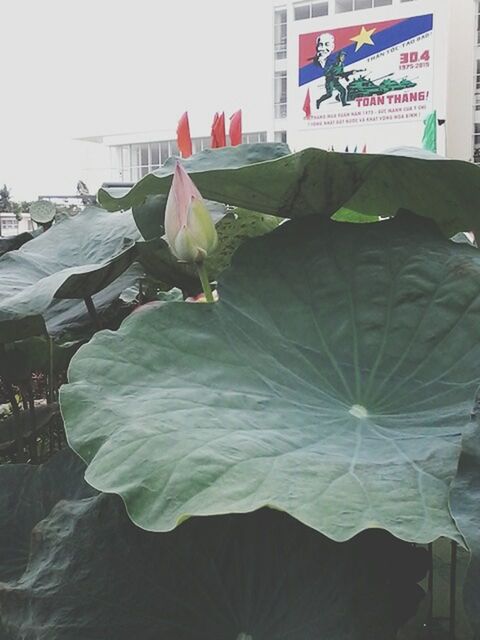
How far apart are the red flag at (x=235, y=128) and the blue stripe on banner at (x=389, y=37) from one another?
1818cm

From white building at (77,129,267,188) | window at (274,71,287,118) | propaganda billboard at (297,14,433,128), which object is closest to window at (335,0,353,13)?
propaganda billboard at (297,14,433,128)

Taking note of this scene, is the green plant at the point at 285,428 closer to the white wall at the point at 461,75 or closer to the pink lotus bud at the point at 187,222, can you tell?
the pink lotus bud at the point at 187,222

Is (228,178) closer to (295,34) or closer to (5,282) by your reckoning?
(5,282)

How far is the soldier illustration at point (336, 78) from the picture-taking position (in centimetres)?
1767

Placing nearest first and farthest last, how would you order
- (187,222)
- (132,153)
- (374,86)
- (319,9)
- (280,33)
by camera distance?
1. (187,222)
2. (374,86)
3. (319,9)
4. (280,33)
5. (132,153)

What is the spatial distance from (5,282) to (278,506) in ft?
1.03

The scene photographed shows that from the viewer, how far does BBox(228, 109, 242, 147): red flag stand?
0.60m

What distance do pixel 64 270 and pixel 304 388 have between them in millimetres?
227

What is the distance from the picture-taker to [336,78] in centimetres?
1781

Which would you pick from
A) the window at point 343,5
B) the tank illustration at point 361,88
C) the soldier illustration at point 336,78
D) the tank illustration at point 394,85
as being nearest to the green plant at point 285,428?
the tank illustration at point 394,85

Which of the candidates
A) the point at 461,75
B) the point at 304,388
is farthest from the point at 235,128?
the point at 461,75

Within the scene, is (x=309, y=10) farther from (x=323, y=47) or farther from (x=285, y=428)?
(x=285, y=428)

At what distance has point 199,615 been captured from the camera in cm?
33

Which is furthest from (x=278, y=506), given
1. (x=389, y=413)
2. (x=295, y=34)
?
(x=295, y=34)
